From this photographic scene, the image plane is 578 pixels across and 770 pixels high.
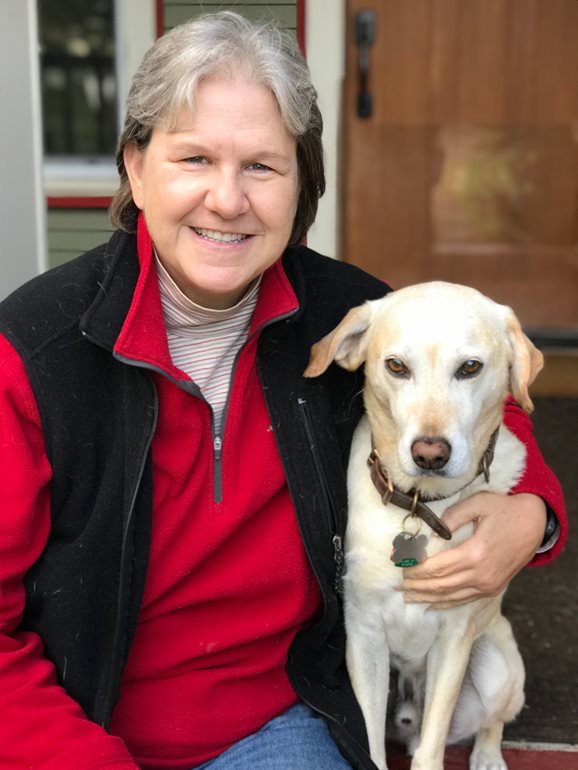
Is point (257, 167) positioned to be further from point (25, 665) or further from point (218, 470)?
point (25, 665)

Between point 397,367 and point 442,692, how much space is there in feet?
2.33

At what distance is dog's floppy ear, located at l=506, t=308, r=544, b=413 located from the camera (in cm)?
200

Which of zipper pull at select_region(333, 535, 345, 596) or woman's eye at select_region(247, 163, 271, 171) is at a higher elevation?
woman's eye at select_region(247, 163, 271, 171)

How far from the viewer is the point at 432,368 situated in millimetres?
1942

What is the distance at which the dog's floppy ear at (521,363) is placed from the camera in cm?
200

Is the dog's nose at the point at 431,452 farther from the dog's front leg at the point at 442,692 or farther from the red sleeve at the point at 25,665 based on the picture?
the red sleeve at the point at 25,665

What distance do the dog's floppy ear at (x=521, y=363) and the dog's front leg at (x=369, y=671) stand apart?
0.55 metres

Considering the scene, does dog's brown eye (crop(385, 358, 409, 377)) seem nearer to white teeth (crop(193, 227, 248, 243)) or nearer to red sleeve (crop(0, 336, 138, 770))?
white teeth (crop(193, 227, 248, 243))

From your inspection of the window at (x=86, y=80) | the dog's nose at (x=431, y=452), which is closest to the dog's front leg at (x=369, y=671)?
the dog's nose at (x=431, y=452)

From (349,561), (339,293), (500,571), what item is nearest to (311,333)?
(339,293)

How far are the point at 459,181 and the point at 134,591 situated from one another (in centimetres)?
352

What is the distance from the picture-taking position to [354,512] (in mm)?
2059

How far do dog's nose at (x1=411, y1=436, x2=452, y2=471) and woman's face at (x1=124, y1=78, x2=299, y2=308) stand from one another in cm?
43

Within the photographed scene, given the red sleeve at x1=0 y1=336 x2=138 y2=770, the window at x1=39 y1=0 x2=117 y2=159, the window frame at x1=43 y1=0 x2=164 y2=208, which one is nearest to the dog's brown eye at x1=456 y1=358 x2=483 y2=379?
the red sleeve at x1=0 y1=336 x2=138 y2=770
